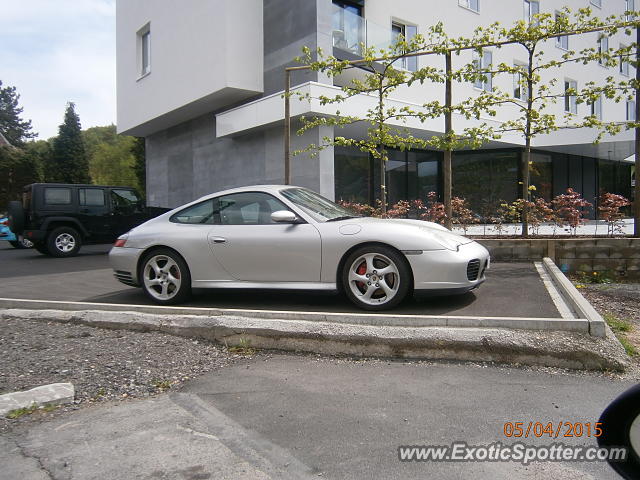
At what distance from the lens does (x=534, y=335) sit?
156 inches

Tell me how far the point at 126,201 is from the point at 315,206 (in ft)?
32.6

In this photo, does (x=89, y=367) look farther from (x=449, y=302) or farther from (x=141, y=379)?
(x=449, y=302)

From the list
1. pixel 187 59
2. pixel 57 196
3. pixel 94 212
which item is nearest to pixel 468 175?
pixel 187 59

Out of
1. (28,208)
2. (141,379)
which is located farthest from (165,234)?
(28,208)

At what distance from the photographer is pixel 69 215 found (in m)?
12.9

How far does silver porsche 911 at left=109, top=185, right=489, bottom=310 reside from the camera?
4.68 metres

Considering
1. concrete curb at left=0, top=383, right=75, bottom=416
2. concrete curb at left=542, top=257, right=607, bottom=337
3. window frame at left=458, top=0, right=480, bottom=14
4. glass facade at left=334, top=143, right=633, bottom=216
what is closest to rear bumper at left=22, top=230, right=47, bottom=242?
glass facade at left=334, top=143, right=633, bottom=216

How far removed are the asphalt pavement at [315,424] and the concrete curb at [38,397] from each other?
0.24 metres

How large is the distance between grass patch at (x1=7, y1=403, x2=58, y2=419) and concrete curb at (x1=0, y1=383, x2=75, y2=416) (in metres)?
0.02

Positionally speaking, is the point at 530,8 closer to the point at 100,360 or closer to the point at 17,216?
the point at 17,216

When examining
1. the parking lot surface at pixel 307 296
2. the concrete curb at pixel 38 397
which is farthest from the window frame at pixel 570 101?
the concrete curb at pixel 38 397

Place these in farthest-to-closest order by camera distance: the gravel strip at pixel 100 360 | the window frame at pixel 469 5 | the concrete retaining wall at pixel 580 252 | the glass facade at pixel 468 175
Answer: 1. the window frame at pixel 469 5
2. the glass facade at pixel 468 175
3. the concrete retaining wall at pixel 580 252
4. the gravel strip at pixel 100 360

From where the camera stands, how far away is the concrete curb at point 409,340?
12.5 feet

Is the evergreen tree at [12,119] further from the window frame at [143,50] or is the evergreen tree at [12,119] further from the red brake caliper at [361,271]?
the red brake caliper at [361,271]
